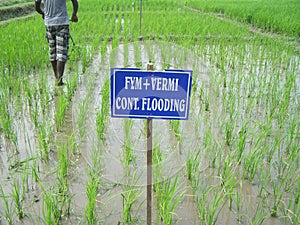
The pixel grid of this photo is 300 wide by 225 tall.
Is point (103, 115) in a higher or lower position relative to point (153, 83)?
lower

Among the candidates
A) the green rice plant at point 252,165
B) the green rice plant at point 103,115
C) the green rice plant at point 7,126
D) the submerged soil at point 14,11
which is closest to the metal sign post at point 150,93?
the green rice plant at point 252,165

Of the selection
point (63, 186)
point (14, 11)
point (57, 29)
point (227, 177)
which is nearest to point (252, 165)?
point (227, 177)

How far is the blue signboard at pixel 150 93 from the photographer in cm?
149

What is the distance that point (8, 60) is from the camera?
4.24 m

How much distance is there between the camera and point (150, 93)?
152 cm

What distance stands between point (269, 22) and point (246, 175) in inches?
232

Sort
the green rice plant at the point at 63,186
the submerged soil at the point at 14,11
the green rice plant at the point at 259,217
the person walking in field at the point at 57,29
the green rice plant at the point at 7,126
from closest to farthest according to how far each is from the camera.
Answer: the green rice plant at the point at 259,217
the green rice plant at the point at 63,186
the green rice plant at the point at 7,126
the person walking in field at the point at 57,29
the submerged soil at the point at 14,11

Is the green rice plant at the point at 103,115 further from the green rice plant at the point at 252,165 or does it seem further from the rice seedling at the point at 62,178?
the green rice plant at the point at 252,165

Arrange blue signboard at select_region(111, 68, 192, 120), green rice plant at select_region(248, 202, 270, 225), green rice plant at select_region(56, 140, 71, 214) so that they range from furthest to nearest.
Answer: green rice plant at select_region(56, 140, 71, 214) < green rice plant at select_region(248, 202, 270, 225) < blue signboard at select_region(111, 68, 192, 120)

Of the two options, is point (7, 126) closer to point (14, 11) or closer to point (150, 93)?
point (150, 93)

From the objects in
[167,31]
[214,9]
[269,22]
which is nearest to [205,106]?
[167,31]

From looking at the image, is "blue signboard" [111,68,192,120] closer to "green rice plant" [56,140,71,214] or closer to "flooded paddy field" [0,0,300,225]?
"flooded paddy field" [0,0,300,225]

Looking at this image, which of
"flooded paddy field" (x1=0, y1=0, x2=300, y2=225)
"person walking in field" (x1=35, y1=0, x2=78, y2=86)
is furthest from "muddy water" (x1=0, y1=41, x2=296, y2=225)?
"person walking in field" (x1=35, y1=0, x2=78, y2=86)

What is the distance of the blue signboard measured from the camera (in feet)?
4.89
